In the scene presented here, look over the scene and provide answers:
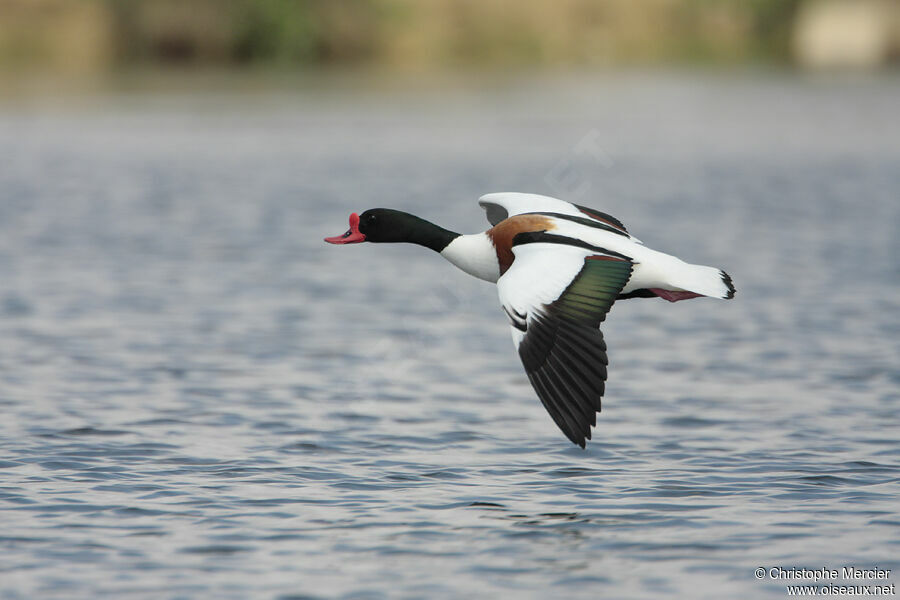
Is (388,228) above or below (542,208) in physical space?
below

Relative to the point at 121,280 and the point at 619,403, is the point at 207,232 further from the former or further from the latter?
the point at 619,403

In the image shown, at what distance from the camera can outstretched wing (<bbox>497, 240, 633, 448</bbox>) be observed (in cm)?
807

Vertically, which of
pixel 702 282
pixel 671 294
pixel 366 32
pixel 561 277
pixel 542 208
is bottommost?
pixel 366 32

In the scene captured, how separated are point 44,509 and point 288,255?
483 inches

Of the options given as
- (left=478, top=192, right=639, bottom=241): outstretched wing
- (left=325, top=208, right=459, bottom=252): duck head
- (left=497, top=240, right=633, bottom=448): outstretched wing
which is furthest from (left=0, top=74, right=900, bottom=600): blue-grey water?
(left=478, top=192, right=639, bottom=241): outstretched wing

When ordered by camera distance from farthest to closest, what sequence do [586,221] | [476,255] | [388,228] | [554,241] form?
[388,228] < [586,221] < [476,255] < [554,241]

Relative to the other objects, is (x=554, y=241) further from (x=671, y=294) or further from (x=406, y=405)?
(x=406, y=405)

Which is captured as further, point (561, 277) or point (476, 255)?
point (476, 255)

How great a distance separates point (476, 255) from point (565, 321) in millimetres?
Result: 1487

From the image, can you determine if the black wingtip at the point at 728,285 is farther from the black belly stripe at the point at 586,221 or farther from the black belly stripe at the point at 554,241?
the black belly stripe at the point at 586,221

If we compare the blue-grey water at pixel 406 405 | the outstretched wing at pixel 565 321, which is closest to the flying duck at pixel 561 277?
the outstretched wing at pixel 565 321

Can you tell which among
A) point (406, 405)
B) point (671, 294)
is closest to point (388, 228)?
point (406, 405)

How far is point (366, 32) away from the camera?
58594 mm

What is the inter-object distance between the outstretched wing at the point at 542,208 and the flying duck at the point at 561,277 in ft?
0.03
